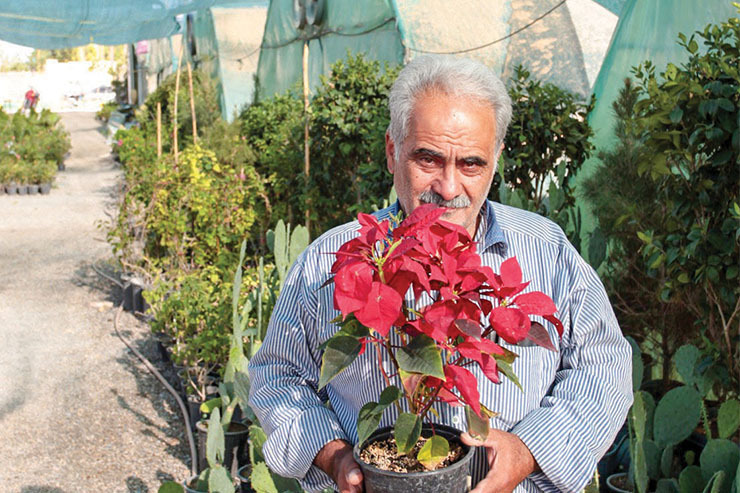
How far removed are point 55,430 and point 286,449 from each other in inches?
127

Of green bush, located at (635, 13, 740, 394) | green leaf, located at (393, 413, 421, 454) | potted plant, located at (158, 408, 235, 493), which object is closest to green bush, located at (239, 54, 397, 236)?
green bush, located at (635, 13, 740, 394)

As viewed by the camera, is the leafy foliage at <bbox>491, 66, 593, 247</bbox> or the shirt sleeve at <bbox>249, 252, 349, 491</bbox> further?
the leafy foliage at <bbox>491, 66, 593, 247</bbox>

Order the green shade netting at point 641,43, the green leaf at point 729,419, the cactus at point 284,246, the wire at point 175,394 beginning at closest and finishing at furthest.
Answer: the green leaf at point 729,419 < the cactus at point 284,246 < the green shade netting at point 641,43 < the wire at point 175,394

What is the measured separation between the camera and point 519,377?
4.61 feet

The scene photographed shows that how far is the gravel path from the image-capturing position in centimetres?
371

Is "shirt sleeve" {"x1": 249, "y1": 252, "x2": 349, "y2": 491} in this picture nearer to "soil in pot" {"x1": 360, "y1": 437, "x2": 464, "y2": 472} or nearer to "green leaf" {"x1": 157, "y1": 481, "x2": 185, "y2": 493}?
"soil in pot" {"x1": 360, "y1": 437, "x2": 464, "y2": 472}

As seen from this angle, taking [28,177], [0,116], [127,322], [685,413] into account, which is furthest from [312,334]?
[0,116]

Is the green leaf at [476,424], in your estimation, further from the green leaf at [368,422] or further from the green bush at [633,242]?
the green bush at [633,242]

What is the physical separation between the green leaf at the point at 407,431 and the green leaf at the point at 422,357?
0.08m

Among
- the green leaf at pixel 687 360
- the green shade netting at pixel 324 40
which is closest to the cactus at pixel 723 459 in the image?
the green leaf at pixel 687 360

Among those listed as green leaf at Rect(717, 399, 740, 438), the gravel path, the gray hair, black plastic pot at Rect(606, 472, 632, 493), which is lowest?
the gravel path

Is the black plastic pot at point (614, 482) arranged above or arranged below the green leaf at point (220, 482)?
below

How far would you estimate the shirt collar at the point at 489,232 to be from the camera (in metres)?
1.48

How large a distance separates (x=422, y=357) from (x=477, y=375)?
0.39 m
